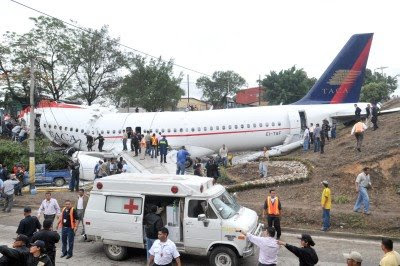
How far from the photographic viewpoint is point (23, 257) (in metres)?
6.80

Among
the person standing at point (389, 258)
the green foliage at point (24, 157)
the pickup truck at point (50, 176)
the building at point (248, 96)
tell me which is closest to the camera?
the person standing at point (389, 258)

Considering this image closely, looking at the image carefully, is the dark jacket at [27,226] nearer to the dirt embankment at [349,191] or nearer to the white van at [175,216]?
the white van at [175,216]

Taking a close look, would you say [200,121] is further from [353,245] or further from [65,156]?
[353,245]

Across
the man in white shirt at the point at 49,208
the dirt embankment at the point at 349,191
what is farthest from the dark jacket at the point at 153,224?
the dirt embankment at the point at 349,191

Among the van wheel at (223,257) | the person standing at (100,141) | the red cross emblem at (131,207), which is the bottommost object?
the van wheel at (223,257)

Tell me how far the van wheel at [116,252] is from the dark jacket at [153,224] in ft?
5.38

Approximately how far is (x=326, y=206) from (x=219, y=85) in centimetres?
8362

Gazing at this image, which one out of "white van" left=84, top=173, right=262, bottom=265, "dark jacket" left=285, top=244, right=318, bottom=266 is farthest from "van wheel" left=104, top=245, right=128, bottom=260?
"dark jacket" left=285, top=244, right=318, bottom=266

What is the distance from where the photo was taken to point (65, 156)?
26.6 metres

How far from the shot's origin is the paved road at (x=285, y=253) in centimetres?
1123

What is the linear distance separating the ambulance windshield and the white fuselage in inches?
671

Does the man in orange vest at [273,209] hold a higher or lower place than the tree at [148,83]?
lower

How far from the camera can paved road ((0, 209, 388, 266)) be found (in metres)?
11.2

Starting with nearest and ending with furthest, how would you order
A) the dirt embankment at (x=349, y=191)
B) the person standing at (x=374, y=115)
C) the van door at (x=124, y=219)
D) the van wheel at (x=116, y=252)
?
the van door at (x=124, y=219), the van wheel at (x=116, y=252), the dirt embankment at (x=349, y=191), the person standing at (x=374, y=115)
